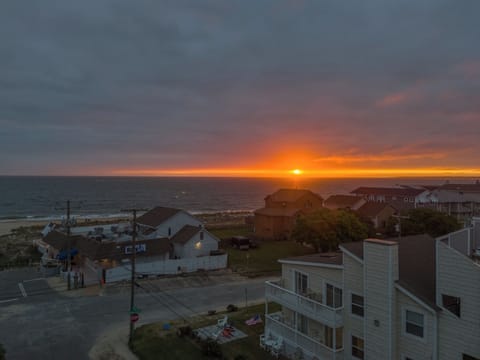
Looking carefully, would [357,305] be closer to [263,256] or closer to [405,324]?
[405,324]

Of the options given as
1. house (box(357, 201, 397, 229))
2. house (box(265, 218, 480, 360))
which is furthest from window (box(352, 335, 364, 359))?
house (box(357, 201, 397, 229))

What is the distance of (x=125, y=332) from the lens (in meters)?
20.8

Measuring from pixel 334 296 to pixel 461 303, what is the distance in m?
5.88

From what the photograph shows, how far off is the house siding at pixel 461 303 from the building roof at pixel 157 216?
3243 centimetres

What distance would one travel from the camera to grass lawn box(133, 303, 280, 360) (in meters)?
17.8

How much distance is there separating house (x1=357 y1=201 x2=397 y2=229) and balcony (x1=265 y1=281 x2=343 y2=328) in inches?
1493

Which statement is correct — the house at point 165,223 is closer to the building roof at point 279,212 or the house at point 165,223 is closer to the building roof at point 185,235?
the building roof at point 185,235

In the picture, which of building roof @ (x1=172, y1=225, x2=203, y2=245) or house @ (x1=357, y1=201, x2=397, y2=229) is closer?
building roof @ (x1=172, y1=225, x2=203, y2=245)

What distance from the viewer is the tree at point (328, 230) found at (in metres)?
36.6

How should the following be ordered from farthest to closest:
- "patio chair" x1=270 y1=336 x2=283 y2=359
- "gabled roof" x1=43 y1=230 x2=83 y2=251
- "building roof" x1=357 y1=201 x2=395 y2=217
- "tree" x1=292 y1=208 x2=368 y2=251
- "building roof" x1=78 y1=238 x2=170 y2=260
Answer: "building roof" x1=357 y1=201 x2=395 y2=217 < "tree" x1=292 y1=208 x2=368 y2=251 < "gabled roof" x1=43 y1=230 x2=83 y2=251 < "building roof" x1=78 y1=238 x2=170 y2=260 < "patio chair" x1=270 y1=336 x2=283 y2=359

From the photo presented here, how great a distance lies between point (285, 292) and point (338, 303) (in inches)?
105

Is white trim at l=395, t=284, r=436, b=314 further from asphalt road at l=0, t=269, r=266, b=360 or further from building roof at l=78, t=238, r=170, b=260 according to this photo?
building roof at l=78, t=238, r=170, b=260

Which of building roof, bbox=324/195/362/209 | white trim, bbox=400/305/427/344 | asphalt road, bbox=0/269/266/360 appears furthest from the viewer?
building roof, bbox=324/195/362/209

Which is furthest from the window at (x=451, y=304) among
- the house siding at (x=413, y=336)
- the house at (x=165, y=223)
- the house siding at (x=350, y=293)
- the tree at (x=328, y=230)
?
the house at (x=165, y=223)
